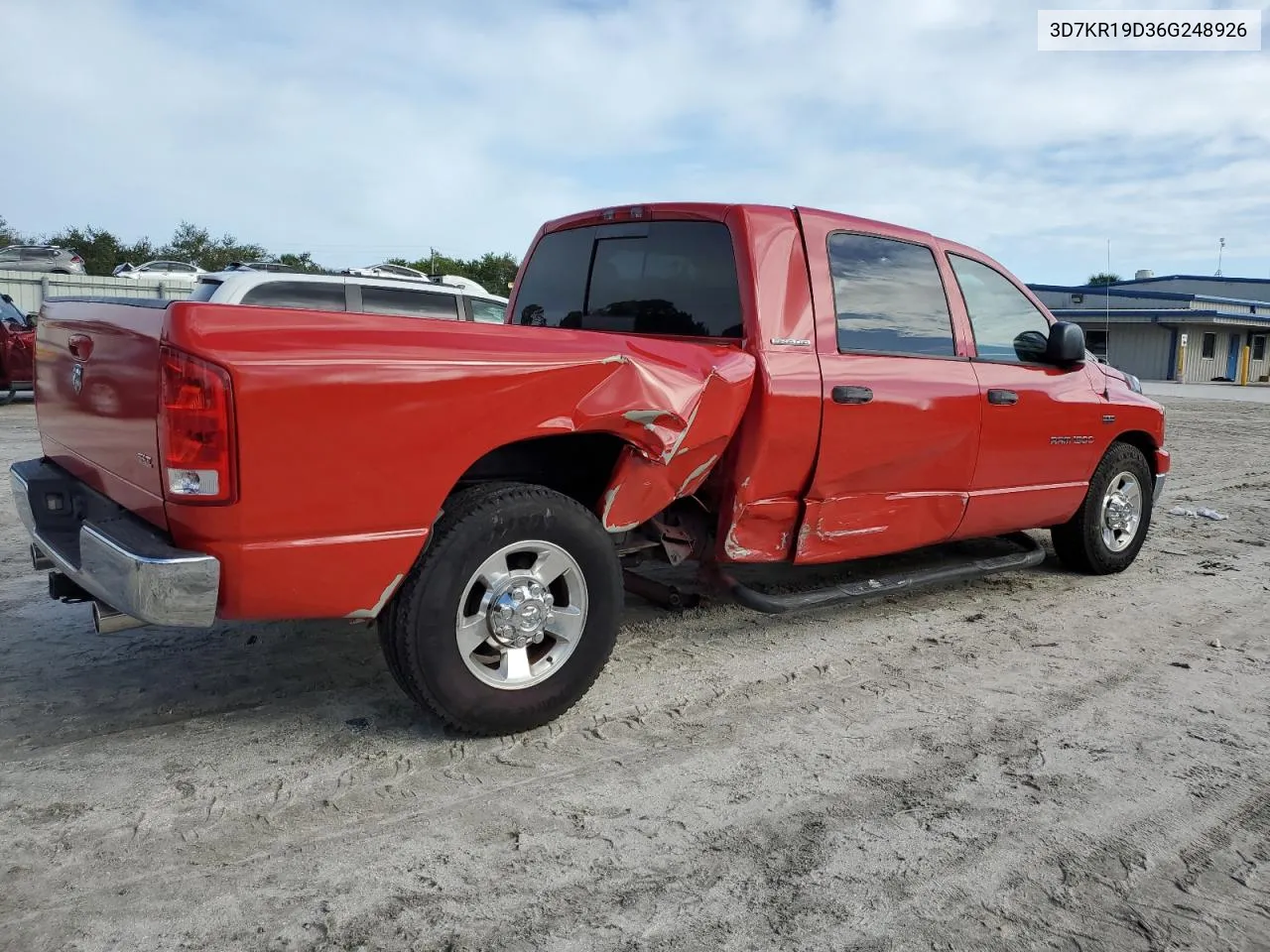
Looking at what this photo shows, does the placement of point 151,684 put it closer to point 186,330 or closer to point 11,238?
point 186,330

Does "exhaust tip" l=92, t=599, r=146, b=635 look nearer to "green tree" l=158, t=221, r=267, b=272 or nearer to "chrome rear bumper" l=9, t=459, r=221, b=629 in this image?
"chrome rear bumper" l=9, t=459, r=221, b=629

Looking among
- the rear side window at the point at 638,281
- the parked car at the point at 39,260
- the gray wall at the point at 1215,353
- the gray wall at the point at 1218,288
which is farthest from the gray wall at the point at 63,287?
the gray wall at the point at 1218,288

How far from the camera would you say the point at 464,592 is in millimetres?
3268

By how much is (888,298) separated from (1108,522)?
247cm

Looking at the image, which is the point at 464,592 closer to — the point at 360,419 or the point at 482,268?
the point at 360,419

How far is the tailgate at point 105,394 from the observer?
9.57ft

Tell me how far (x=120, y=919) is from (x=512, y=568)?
154cm

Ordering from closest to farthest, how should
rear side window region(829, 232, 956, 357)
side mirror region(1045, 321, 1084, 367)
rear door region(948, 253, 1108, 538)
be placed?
rear side window region(829, 232, 956, 357)
rear door region(948, 253, 1108, 538)
side mirror region(1045, 321, 1084, 367)

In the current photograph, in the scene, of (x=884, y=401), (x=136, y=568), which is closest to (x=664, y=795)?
(x=136, y=568)

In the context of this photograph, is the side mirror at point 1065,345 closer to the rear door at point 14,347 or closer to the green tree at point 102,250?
the rear door at point 14,347

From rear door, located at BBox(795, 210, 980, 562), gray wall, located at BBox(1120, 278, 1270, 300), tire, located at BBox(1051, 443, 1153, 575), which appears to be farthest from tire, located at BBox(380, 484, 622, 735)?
gray wall, located at BBox(1120, 278, 1270, 300)

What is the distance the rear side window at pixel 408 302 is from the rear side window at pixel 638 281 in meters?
4.84

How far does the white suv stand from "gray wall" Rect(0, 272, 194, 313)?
46.3ft

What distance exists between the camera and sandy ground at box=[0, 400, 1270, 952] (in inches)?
97.0
